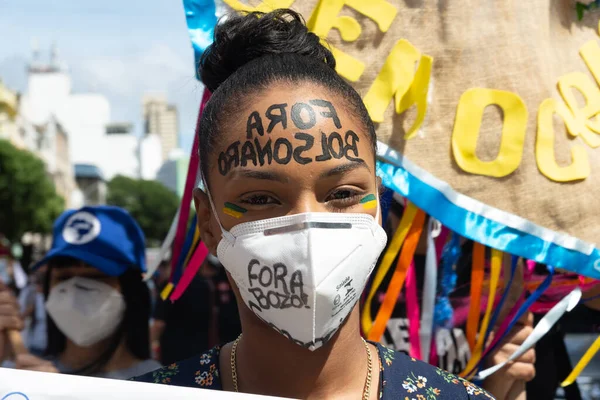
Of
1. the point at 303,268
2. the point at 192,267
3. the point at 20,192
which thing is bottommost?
the point at 20,192

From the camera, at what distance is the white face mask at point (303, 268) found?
126 centimetres

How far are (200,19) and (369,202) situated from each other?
82 cm

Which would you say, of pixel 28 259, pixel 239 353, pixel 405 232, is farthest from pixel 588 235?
pixel 28 259

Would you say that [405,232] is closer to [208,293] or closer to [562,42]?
[562,42]

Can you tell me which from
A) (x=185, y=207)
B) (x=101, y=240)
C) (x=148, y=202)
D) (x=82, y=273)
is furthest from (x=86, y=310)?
(x=148, y=202)

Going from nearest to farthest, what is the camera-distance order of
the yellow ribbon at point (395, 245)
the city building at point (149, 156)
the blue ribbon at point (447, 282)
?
the yellow ribbon at point (395, 245) → the blue ribbon at point (447, 282) → the city building at point (149, 156)

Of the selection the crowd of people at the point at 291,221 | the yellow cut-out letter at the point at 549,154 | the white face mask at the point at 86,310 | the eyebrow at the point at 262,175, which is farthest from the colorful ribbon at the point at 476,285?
the white face mask at the point at 86,310

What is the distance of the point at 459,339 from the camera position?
215 centimetres

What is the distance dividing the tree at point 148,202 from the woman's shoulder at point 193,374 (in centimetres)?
6922

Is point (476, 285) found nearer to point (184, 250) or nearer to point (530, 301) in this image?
point (530, 301)

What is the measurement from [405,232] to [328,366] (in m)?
0.68

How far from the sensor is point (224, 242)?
4.47ft

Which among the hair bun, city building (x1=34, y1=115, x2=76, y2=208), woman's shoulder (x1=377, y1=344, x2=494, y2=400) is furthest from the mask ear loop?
city building (x1=34, y1=115, x2=76, y2=208)

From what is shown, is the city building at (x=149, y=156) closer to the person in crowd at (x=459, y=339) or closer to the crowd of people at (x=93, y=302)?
the crowd of people at (x=93, y=302)
